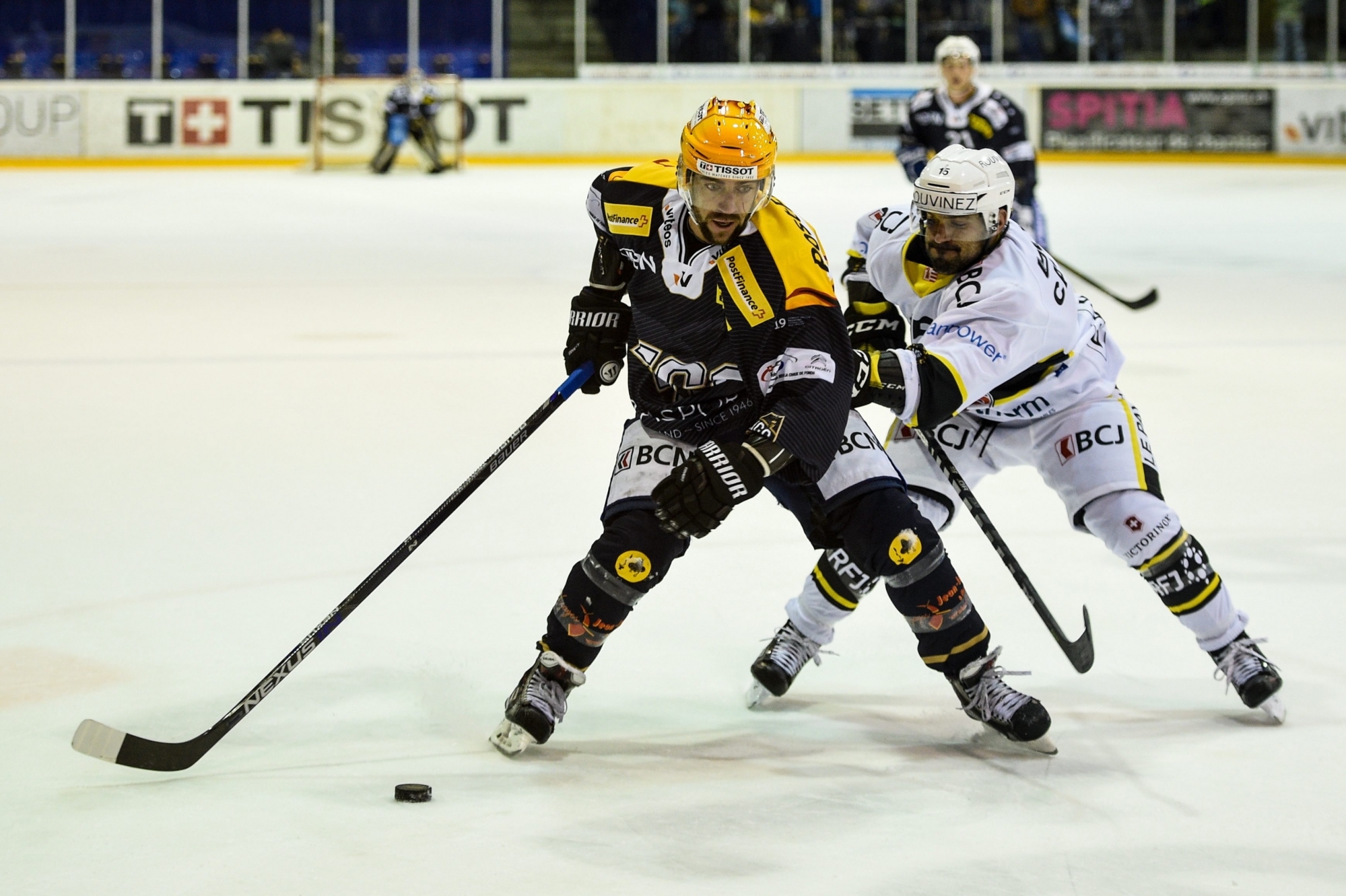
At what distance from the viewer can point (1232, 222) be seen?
12055mm

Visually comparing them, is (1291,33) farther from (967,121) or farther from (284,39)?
(967,121)

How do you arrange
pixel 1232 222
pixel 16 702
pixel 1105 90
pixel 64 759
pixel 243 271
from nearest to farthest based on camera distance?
pixel 64 759
pixel 16 702
pixel 243 271
pixel 1232 222
pixel 1105 90

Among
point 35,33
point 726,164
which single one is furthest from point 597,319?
point 35,33

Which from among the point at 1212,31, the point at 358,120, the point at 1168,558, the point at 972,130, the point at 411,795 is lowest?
the point at 411,795

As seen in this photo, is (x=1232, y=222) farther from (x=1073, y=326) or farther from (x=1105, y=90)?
(x=1073, y=326)

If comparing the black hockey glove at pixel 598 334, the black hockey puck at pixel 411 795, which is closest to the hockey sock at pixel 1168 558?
the black hockey glove at pixel 598 334

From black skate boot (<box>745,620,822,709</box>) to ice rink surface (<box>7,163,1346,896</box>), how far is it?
4 cm

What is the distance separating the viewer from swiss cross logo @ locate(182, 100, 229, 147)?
18.0 meters

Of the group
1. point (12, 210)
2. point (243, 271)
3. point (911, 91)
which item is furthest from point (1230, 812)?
point (911, 91)

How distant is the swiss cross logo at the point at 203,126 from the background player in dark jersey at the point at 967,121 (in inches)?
465

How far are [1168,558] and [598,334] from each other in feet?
3.75

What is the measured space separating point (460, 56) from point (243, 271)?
10.7 meters

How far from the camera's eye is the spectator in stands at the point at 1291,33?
18297mm

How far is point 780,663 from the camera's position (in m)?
3.12
